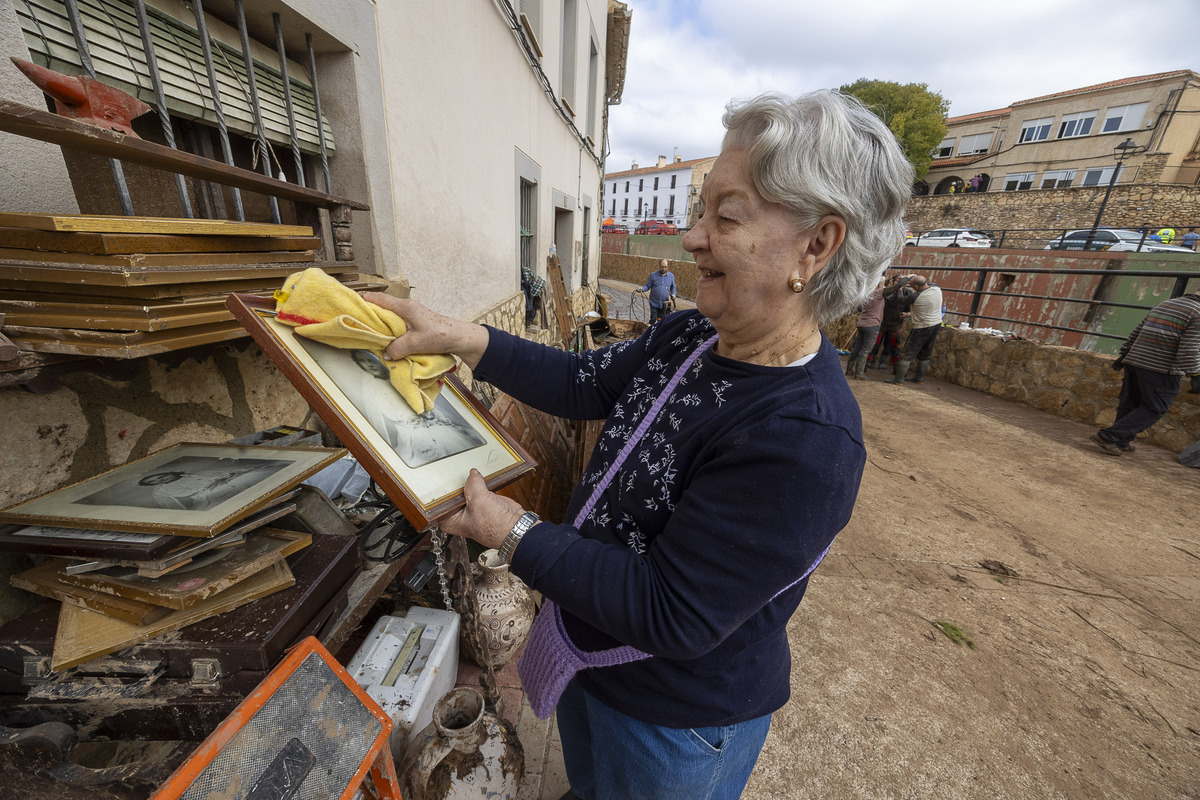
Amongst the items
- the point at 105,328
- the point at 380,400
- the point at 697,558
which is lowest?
the point at 697,558

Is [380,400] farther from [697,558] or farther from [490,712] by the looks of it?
[490,712]

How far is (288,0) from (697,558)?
2363mm

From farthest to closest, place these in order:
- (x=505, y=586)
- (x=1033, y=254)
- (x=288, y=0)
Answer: (x=1033, y=254) → (x=505, y=586) → (x=288, y=0)

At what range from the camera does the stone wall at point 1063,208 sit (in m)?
19.1

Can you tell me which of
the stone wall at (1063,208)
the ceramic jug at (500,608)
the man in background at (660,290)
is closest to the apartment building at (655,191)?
the stone wall at (1063,208)

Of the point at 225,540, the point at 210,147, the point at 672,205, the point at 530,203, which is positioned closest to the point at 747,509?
the point at 225,540

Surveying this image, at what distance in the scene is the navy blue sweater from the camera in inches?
31.4

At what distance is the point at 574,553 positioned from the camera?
91 centimetres

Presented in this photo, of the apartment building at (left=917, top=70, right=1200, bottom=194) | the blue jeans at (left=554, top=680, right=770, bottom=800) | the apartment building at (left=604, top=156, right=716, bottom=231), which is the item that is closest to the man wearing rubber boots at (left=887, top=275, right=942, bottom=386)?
the blue jeans at (left=554, top=680, right=770, bottom=800)

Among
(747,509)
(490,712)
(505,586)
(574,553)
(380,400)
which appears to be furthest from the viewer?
(505,586)

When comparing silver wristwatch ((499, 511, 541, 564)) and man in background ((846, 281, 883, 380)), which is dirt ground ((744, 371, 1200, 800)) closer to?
silver wristwatch ((499, 511, 541, 564))

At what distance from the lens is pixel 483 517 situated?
984mm

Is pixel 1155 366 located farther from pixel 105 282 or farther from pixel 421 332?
pixel 105 282

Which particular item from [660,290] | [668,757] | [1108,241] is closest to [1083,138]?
[1108,241]
